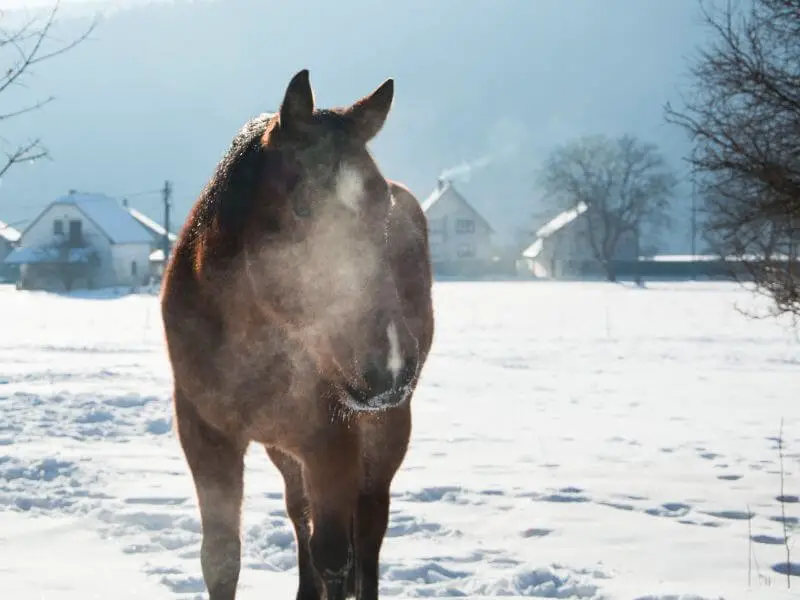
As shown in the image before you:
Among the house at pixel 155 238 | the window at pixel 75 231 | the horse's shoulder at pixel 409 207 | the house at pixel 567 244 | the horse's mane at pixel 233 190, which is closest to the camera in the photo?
the horse's mane at pixel 233 190

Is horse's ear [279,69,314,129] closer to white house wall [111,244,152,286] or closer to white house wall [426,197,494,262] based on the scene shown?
white house wall [111,244,152,286]

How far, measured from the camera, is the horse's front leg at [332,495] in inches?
111

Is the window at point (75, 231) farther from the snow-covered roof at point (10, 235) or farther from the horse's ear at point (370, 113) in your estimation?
the horse's ear at point (370, 113)

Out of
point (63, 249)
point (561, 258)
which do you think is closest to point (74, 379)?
point (63, 249)

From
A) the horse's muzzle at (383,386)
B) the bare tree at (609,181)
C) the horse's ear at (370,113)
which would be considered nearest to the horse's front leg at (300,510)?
the horse's muzzle at (383,386)

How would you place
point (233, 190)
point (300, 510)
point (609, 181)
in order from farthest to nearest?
point (609, 181) < point (300, 510) < point (233, 190)

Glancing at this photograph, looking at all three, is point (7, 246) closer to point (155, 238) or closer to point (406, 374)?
point (155, 238)

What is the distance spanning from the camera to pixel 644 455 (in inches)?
298

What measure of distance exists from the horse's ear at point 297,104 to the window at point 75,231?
60.4 metres

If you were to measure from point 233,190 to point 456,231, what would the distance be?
7348 cm

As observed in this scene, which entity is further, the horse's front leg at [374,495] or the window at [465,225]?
the window at [465,225]

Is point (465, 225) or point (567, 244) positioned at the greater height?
point (465, 225)

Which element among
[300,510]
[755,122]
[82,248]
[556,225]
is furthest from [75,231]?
[300,510]

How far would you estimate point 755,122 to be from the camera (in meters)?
5.59
